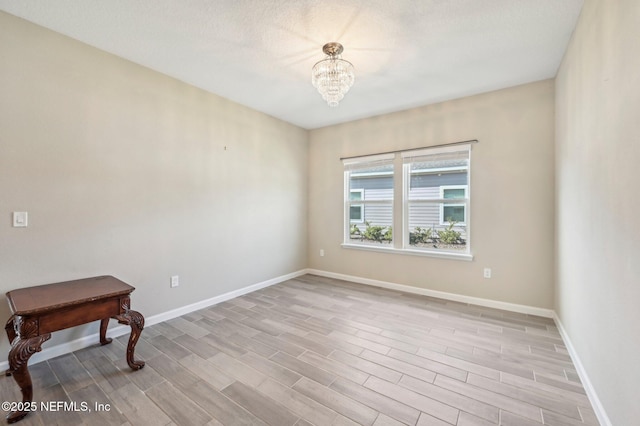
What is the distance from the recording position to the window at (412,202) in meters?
3.69

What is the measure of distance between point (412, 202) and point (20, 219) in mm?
4212

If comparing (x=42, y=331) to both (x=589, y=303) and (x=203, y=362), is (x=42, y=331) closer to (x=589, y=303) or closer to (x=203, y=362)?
(x=203, y=362)

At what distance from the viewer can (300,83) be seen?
3191 mm

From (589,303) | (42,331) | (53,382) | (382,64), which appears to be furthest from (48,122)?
(589,303)

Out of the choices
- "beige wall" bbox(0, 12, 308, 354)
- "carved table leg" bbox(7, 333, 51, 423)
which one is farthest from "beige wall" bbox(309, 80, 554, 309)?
"carved table leg" bbox(7, 333, 51, 423)

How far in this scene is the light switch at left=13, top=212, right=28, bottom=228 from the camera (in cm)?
211

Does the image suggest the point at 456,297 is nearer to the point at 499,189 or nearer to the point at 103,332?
the point at 499,189

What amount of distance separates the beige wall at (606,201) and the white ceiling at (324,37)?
17.2 inches

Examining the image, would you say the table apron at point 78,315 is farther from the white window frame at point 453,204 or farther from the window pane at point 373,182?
the white window frame at point 453,204

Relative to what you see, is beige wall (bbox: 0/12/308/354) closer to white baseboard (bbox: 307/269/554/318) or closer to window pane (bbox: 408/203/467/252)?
white baseboard (bbox: 307/269/554/318)

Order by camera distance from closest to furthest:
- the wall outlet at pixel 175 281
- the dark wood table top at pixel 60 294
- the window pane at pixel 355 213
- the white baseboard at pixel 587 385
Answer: the white baseboard at pixel 587 385
the dark wood table top at pixel 60 294
the wall outlet at pixel 175 281
the window pane at pixel 355 213

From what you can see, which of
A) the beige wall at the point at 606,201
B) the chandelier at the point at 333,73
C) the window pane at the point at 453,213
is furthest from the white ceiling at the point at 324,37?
the window pane at the point at 453,213

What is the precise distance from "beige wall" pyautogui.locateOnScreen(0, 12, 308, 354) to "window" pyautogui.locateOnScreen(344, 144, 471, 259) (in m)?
1.56

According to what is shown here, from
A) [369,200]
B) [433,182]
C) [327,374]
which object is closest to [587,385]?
[327,374]
